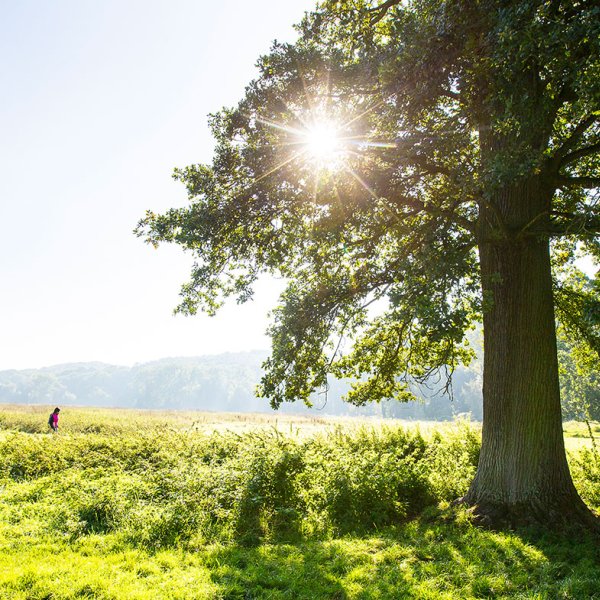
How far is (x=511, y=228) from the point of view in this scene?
887 cm

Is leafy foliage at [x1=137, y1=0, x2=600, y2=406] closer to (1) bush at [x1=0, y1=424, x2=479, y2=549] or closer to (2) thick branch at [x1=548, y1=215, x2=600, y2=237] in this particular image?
(2) thick branch at [x1=548, y1=215, x2=600, y2=237]

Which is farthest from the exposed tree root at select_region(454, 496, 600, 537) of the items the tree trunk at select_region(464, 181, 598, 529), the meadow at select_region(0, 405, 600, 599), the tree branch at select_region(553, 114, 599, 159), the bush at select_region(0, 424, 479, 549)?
the tree branch at select_region(553, 114, 599, 159)

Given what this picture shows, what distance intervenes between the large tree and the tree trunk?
0.03m

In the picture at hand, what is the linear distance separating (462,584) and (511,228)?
21.4 ft

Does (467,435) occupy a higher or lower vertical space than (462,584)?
higher

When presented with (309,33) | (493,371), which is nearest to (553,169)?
(493,371)

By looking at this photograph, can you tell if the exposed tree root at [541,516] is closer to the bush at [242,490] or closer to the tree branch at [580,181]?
the bush at [242,490]

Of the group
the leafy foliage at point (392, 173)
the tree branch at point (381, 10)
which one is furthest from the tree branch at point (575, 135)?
the tree branch at point (381, 10)

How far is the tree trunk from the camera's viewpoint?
798cm

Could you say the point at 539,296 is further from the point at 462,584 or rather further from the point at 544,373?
the point at 462,584

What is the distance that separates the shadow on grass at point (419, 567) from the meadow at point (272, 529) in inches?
0.9

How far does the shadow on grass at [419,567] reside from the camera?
18.7 feet

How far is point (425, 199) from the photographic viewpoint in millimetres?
10727

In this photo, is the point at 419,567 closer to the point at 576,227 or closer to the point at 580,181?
the point at 576,227
